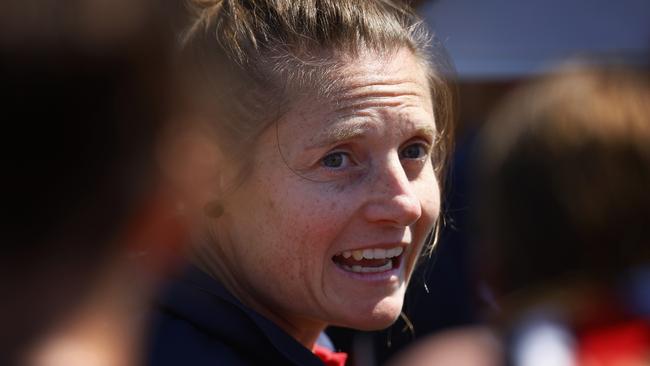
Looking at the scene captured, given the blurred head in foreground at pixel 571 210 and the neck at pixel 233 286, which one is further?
the neck at pixel 233 286

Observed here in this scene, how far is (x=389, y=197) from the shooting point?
2.14 metres

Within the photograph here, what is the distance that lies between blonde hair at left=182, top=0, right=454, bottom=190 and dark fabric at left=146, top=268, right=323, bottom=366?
0.34m

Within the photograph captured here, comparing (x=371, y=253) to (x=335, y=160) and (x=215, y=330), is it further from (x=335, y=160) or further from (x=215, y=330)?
(x=215, y=330)

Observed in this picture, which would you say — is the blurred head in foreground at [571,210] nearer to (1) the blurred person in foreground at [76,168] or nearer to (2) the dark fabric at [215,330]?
(2) the dark fabric at [215,330]

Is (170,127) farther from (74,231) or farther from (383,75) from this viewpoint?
(383,75)

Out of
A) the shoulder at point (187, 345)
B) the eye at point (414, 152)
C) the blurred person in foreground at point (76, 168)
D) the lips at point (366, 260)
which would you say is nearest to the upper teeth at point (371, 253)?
the lips at point (366, 260)

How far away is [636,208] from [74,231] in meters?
1.08

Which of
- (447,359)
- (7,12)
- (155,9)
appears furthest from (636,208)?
(7,12)

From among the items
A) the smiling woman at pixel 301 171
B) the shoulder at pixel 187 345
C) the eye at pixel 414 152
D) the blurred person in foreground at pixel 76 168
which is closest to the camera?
the blurred person in foreground at pixel 76 168

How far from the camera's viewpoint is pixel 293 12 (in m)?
2.17

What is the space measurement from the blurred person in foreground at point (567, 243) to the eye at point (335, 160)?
0.41 meters

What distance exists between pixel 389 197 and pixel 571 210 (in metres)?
0.55

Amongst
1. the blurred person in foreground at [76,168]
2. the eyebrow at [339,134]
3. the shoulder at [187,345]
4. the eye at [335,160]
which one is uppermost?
the eyebrow at [339,134]

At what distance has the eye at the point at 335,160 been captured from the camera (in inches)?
84.7
